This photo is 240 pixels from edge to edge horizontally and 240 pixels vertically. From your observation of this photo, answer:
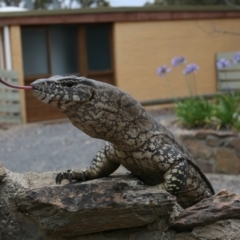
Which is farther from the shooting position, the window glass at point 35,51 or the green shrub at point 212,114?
the window glass at point 35,51

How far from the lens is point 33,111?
18.6 meters

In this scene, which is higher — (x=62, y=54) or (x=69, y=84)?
(x=69, y=84)

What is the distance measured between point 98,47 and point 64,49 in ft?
3.80

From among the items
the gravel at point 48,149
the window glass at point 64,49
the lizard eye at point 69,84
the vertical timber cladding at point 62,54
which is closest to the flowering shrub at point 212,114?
the gravel at point 48,149

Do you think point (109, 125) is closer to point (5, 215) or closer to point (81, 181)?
point (81, 181)

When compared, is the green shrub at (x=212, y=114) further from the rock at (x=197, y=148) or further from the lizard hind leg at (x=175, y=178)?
the lizard hind leg at (x=175, y=178)

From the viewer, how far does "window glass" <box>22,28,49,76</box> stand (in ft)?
62.1

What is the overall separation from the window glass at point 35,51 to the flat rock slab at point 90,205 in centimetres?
1624

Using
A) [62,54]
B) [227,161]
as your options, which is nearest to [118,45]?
[62,54]

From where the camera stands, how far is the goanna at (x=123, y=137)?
2.66 meters

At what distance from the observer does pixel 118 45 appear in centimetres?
1988

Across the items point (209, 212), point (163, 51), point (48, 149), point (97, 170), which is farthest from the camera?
point (163, 51)

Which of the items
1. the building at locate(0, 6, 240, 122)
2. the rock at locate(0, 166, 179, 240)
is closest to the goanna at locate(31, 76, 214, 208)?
the rock at locate(0, 166, 179, 240)

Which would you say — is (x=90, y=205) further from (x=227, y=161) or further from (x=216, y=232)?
(x=227, y=161)
